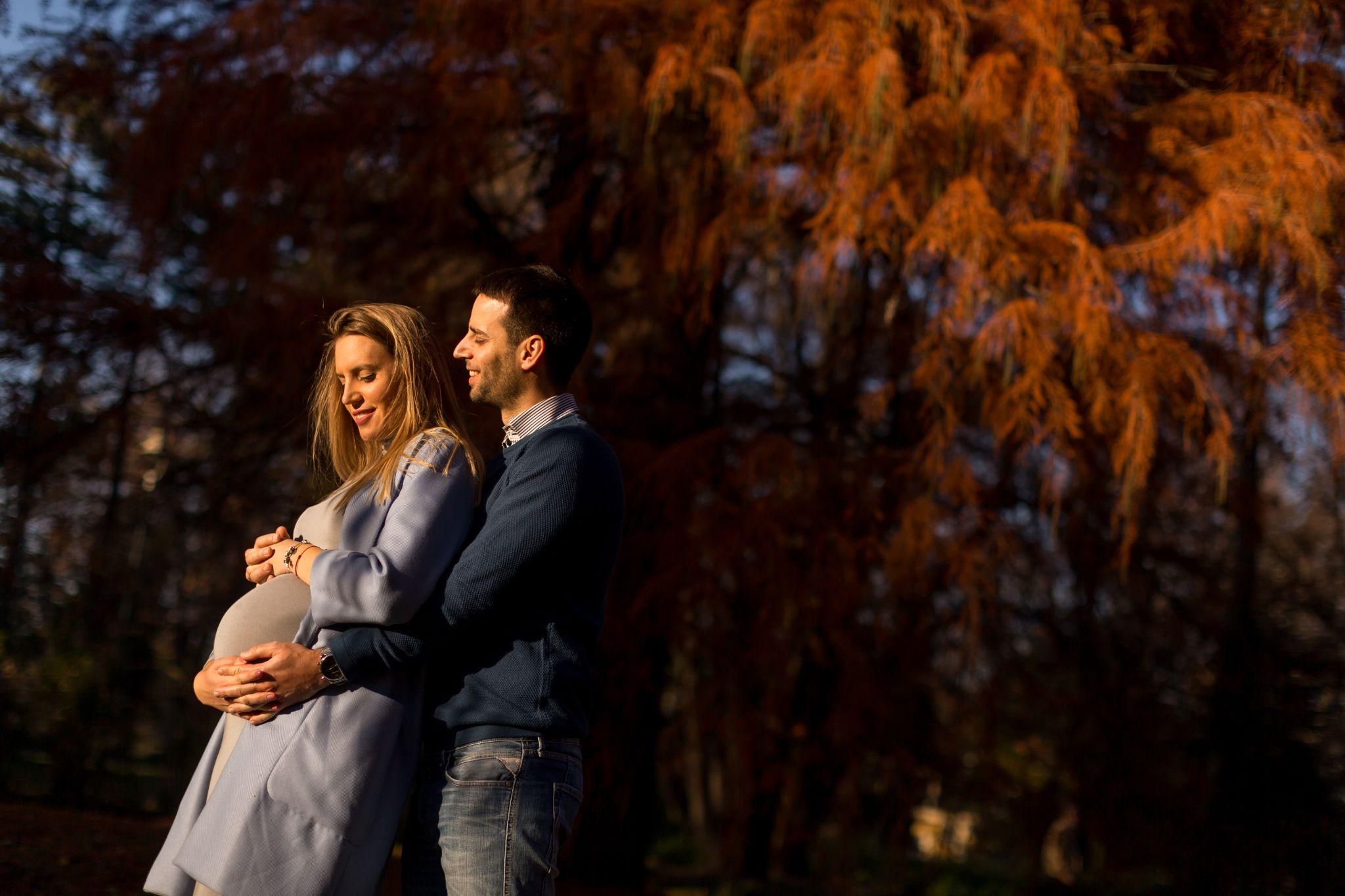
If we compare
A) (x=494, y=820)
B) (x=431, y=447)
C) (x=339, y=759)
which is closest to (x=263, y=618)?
(x=339, y=759)

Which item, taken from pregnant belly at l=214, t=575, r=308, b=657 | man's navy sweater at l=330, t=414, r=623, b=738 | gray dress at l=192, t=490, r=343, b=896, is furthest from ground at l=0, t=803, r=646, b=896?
man's navy sweater at l=330, t=414, r=623, b=738

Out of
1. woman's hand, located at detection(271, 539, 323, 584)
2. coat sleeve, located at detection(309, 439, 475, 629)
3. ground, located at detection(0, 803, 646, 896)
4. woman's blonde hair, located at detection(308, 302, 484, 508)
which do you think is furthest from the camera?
ground, located at detection(0, 803, 646, 896)

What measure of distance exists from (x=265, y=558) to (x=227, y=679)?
251 millimetres

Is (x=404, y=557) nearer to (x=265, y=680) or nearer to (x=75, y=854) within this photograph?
(x=265, y=680)

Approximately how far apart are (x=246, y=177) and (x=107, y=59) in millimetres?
1353

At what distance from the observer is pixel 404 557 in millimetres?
1847

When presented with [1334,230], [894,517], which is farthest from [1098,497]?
[1334,230]

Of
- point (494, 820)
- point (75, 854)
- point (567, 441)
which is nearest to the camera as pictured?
point (494, 820)

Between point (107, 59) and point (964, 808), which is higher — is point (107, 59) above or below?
above

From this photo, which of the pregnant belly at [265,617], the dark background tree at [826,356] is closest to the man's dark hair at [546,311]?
the pregnant belly at [265,617]

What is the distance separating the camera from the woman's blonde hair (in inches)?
80.8

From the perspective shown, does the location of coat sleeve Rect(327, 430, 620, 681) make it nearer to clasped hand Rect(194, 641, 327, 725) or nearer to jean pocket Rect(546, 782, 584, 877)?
clasped hand Rect(194, 641, 327, 725)

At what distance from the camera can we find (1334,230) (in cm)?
472

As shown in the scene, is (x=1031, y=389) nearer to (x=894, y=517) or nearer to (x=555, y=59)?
(x=894, y=517)
